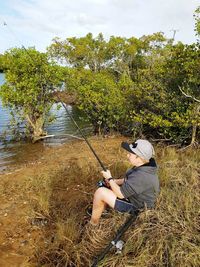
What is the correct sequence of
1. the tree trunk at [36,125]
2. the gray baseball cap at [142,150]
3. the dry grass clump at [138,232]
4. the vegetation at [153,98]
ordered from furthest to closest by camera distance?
the tree trunk at [36,125], the vegetation at [153,98], the gray baseball cap at [142,150], the dry grass clump at [138,232]

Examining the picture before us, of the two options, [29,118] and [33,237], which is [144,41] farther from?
[33,237]

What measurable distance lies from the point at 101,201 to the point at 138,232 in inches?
30.3

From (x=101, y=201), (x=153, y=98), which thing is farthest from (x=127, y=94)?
(x=101, y=201)

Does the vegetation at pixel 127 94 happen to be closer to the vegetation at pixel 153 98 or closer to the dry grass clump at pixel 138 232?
the vegetation at pixel 153 98

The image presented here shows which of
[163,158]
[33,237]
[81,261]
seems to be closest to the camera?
[81,261]

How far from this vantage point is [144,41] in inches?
1764

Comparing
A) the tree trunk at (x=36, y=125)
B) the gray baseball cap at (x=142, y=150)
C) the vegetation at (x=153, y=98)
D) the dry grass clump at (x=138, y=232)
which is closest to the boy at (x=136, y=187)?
the gray baseball cap at (x=142, y=150)

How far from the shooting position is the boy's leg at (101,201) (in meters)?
4.86

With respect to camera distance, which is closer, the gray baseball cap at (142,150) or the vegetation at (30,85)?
the gray baseball cap at (142,150)

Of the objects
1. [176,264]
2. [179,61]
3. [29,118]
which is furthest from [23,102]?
[176,264]

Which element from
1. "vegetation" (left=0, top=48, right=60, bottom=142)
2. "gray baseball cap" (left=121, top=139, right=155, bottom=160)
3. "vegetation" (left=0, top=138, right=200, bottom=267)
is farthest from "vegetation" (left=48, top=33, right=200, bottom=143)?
"gray baseball cap" (left=121, top=139, right=155, bottom=160)

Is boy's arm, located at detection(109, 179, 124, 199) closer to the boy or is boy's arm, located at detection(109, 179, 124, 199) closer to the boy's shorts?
the boy

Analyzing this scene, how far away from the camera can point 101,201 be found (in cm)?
493

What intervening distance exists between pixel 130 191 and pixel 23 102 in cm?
1056
